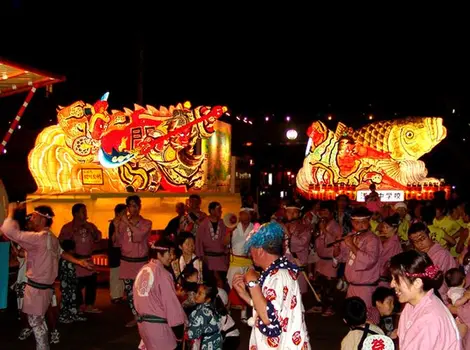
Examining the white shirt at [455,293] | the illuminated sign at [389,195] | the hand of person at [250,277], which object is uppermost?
the illuminated sign at [389,195]

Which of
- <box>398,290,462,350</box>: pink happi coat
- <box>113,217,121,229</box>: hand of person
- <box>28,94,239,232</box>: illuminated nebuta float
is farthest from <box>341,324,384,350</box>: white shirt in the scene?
<box>28,94,239,232</box>: illuminated nebuta float

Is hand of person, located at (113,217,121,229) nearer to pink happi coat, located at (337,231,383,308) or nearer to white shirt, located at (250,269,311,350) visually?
pink happi coat, located at (337,231,383,308)

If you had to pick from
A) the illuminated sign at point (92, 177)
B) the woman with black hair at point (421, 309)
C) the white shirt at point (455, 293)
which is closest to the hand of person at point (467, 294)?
the white shirt at point (455, 293)

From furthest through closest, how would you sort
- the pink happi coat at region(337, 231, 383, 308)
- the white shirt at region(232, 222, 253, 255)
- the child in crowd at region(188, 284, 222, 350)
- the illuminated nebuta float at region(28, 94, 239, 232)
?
the illuminated nebuta float at region(28, 94, 239, 232)
the white shirt at region(232, 222, 253, 255)
the pink happi coat at region(337, 231, 383, 308)
the child in crowd at region(188, 284, 222, 350)

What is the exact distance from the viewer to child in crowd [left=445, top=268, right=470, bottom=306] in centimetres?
604

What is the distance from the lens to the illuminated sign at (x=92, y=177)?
16.3 metres

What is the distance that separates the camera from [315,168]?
2555cm

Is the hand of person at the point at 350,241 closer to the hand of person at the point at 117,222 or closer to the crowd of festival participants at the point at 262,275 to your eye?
the crowd of festival participants at the point at 262,275

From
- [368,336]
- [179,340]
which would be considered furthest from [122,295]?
[368,336]

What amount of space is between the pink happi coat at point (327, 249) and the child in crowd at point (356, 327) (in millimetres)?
5483

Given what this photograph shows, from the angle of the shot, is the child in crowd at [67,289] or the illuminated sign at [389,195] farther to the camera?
the illuminated sign at [389,195]

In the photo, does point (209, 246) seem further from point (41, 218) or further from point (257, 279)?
point (257, 279)

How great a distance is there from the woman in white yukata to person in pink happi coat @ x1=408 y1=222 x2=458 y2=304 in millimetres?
2349

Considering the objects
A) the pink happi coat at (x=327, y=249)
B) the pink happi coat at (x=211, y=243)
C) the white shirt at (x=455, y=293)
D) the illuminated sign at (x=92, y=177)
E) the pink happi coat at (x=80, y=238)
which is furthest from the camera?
the illuminated sign at (x=92, y=177)
